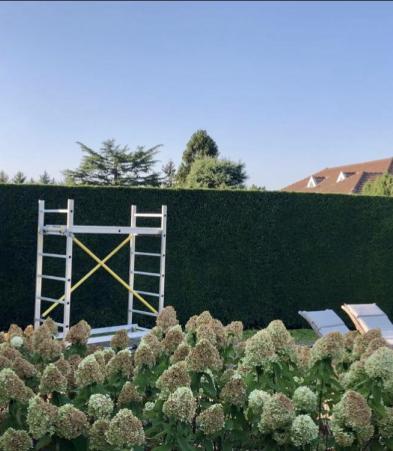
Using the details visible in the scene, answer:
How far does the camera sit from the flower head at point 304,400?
2275 millimetres

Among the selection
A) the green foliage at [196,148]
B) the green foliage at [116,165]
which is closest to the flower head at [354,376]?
the green foliage at [116,165]

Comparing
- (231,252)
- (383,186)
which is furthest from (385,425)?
(383,186)

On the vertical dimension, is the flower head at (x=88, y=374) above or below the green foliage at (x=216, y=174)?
below

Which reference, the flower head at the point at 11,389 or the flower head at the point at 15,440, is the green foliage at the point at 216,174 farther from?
the flower head at the point at 15,440

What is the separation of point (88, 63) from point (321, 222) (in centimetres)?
700

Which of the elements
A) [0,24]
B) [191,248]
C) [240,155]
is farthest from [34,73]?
[240,155]

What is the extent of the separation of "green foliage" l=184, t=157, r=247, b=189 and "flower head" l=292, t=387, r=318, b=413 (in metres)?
25.6

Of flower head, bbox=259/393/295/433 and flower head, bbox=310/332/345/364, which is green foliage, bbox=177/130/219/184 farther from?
flower head, bbox=259/393/295/433

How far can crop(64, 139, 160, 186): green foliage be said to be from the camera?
36.6 metres

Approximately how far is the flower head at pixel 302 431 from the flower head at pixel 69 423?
0.75 meters

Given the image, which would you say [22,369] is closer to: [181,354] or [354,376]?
[181,354]

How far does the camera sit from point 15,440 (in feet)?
6.23

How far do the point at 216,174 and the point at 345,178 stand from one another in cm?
1068

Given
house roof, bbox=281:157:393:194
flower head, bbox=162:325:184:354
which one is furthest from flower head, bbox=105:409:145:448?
house roof, bbox=281:157:393:194
